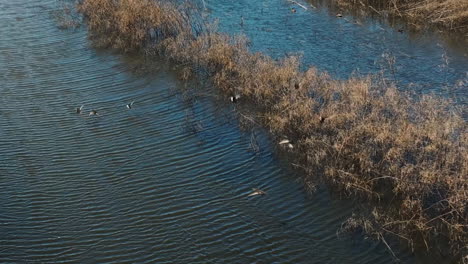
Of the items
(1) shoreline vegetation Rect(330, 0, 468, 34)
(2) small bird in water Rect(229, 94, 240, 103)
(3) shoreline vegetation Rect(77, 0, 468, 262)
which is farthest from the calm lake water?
(1) shoreline vegetation Rect(330, 0, 468, 34)

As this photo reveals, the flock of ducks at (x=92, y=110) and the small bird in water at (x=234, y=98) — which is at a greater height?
the small bird in water at (x=234, y=98)

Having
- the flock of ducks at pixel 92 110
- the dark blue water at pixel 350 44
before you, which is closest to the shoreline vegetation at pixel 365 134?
the dark blue water at pixel 350 44

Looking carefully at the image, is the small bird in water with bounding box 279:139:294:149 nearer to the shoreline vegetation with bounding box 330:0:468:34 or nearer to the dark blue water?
the dark blue water

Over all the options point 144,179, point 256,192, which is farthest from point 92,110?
point 256,192

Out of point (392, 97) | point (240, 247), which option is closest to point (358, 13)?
point (392, 97)

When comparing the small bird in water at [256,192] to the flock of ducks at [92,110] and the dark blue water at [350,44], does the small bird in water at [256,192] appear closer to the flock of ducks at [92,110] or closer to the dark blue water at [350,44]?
the flock of ducks at [92,110]

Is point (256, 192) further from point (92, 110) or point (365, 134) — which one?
point (92, 110)

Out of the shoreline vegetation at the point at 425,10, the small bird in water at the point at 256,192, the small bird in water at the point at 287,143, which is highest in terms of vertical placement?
the shoreline vegetation at the point at 425,10
